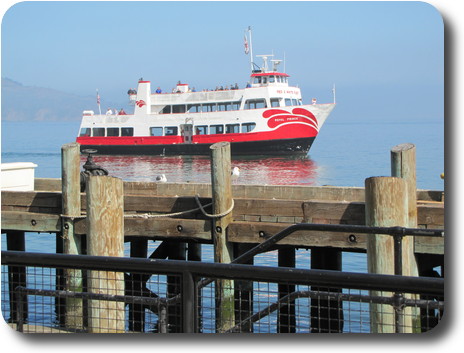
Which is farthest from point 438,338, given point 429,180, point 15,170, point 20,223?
point 429,180

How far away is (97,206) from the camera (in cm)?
737

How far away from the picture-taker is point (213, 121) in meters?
54.4

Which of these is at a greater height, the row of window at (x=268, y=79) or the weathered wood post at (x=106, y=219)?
the row of window at (x=268, y=79)

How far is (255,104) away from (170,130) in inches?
250

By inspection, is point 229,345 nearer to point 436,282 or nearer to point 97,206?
point 436,282

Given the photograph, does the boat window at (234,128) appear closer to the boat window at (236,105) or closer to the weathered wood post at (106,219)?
the boat window at (236,105)

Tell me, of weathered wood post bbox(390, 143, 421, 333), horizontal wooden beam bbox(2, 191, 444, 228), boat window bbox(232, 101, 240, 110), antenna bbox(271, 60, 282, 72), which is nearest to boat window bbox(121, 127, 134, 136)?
boat window bbox(232, 101, 240, 110)

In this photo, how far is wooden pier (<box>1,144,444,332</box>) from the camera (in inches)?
293

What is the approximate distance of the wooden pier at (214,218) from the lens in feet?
24.4

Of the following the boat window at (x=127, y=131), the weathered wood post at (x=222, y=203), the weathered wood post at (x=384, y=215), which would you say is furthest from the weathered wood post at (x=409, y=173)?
the boat window at (x=127, y=131)

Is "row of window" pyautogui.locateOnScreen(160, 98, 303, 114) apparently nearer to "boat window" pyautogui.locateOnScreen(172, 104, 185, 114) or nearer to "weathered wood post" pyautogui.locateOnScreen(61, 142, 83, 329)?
"boat window" pyautogui.locateOnScreen(172, 104, 185, 114)

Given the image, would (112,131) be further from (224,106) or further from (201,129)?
(224,106)

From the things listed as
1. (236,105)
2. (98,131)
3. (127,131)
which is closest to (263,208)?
(236,105)

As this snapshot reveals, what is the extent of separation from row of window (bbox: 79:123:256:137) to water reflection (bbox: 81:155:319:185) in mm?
1987
